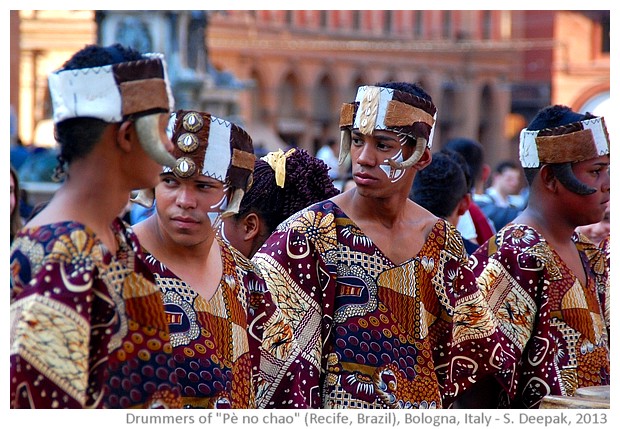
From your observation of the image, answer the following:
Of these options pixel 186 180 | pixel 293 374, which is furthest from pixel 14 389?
pixel 293 374

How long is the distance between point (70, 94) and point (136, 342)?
74cm

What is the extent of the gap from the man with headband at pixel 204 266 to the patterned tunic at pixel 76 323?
0.71 metres

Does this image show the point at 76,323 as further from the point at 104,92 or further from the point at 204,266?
the point at 204,266

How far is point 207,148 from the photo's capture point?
191 inches

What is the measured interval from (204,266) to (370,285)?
0.77 metres

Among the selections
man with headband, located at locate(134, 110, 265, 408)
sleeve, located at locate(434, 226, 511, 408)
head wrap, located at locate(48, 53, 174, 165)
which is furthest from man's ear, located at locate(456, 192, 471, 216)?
head wrap, located at locate(48, 53, 174, 165)

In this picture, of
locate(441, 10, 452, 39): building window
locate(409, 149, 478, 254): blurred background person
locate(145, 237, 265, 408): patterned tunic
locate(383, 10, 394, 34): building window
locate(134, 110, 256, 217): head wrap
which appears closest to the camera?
locate(145, 237, 265, 408): patterned tunic

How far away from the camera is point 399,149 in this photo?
5.37 m

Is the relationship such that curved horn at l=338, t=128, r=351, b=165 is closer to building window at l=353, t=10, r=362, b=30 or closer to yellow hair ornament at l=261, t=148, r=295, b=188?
yellow hair ornament at l=261, t=148, r=295, b=188

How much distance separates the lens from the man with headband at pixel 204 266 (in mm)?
4590

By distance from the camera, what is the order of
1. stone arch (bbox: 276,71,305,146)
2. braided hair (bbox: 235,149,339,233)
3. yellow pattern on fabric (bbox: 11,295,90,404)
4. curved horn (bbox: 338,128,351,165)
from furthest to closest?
stone arch (bbox: 276,71,305,146)
braided hair (bbox: 235,149,339,233)
curved horn (bbox: 338,128,351,165)
yellow pattern on fabric (bbox: 11,295,90,404)

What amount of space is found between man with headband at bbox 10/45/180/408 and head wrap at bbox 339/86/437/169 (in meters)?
1.61

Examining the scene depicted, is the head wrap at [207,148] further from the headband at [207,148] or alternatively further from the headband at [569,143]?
the headband at [569,143]

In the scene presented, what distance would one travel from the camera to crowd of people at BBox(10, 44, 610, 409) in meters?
3.65
